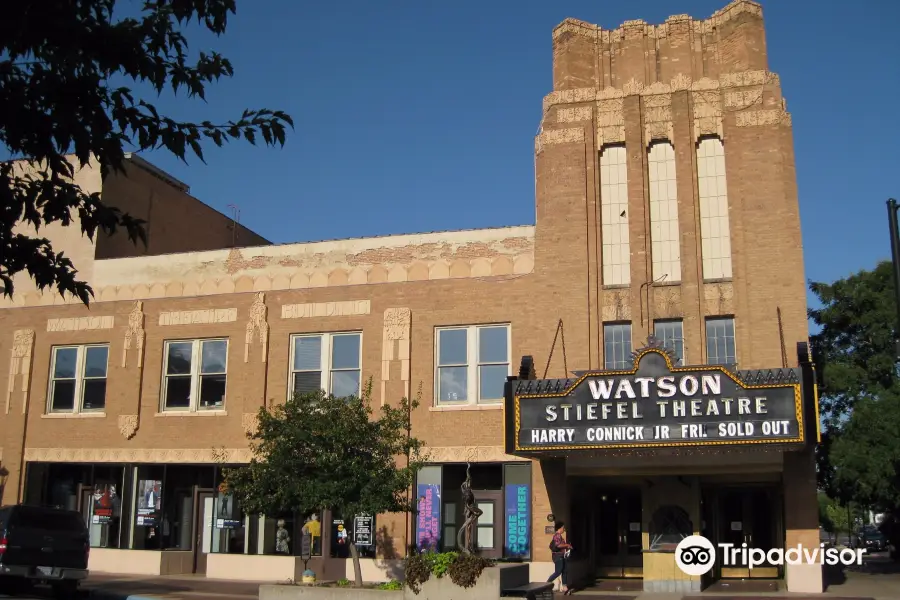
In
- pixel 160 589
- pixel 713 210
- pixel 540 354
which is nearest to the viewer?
pixel 160 589

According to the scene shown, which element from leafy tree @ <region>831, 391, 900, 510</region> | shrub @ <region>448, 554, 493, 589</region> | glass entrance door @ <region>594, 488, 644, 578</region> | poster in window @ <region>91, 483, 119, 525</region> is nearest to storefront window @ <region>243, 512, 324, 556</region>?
poster in window @ <region>91, 483, 119, 525</region>

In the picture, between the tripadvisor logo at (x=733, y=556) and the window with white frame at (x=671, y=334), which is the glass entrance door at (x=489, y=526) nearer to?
the tripadvisor logo at (x=733, y=556)

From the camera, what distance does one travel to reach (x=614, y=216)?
25.8 m

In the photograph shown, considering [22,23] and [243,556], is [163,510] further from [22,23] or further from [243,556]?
[22,23]

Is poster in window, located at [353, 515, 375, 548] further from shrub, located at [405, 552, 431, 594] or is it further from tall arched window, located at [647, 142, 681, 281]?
tall arched window, located at [647, 142, 681, 281]

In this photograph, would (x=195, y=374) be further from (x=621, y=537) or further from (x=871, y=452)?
(x=871, y=452)

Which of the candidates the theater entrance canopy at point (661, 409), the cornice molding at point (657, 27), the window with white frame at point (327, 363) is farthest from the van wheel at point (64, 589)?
the cornice molding at point (657, 27)

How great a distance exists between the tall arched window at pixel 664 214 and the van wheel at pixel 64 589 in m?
15.8

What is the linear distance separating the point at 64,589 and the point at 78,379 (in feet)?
33.3

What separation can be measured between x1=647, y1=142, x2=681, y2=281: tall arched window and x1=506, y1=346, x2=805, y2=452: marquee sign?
4450mm

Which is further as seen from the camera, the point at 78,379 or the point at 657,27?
the point at 78,379

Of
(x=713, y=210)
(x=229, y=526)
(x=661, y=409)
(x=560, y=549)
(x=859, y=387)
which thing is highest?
(x=713, y=210)

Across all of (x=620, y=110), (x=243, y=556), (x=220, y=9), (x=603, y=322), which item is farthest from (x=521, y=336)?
(x=220, y=9)

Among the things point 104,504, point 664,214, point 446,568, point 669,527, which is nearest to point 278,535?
point 104,504
